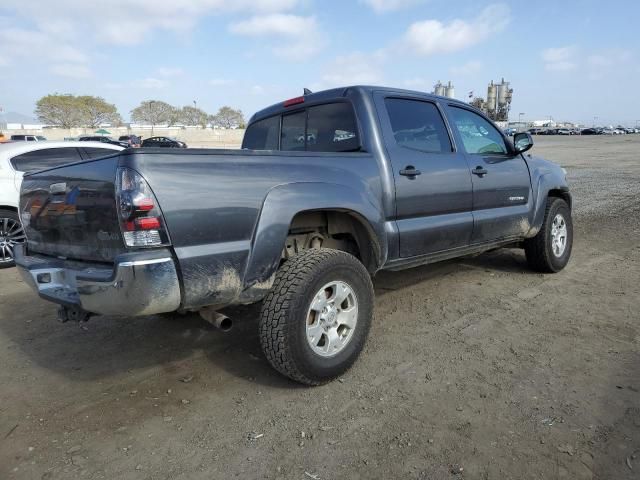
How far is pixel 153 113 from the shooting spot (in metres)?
99.2

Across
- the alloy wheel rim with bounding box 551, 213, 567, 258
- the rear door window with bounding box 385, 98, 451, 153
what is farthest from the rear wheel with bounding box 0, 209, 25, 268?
the alloy wheel rim with bounding box 551, 213, 567, 258

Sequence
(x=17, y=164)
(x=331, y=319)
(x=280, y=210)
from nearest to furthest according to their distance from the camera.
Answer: (x=280, y=210) < (x=331, y=319) < (x=17, y=164)

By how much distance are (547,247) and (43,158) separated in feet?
22.3

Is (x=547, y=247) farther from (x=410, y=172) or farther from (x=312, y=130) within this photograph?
(x=312, y=130)

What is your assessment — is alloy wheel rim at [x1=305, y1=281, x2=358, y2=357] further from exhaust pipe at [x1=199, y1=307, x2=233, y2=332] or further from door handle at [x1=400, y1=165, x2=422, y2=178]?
door handle at [x1=400, y1=165, x2=422, y2=178]

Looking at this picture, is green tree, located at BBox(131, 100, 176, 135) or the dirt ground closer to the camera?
the dirt ground

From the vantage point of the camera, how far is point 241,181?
2.53m

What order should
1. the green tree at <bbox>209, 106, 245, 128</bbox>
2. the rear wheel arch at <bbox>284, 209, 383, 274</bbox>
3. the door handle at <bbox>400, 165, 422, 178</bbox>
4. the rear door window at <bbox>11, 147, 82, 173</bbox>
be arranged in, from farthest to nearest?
the green tree at <bbox>209, 106, 245, 128</bbox> → the rear door window at <bbox>11, 147, 82, 173</bbox> → the door handle at <bbox>400, 165, 422, 178</bbox> → the rear wheel arch at <bbox>284, 209, 383, 274</bbox>

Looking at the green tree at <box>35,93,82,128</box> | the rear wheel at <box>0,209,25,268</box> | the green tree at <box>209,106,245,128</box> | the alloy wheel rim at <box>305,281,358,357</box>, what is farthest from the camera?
the green tree at <box>209,106,245,128</box>

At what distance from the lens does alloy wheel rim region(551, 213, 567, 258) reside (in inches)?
201

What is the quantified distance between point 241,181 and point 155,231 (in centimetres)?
53

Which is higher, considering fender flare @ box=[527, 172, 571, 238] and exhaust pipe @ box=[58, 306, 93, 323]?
fender flare @ box=[527, 172, 571, 238]

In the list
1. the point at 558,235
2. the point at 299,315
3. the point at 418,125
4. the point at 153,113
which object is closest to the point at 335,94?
the point at 418,125

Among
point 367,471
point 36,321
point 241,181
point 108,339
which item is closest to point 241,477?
point 367,471
